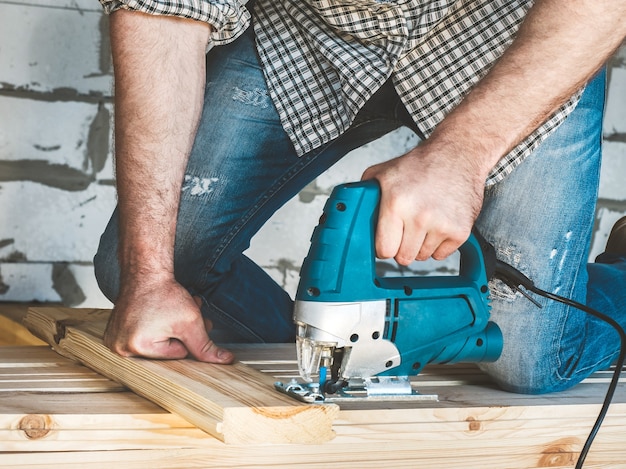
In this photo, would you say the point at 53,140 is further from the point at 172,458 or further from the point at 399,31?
the point at 172,458

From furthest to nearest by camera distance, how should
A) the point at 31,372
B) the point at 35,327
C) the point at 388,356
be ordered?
the point at 35,327 < the point at 31,372 < the point at 388,356

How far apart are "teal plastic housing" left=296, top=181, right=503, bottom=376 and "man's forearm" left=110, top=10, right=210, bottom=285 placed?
0.43 meters

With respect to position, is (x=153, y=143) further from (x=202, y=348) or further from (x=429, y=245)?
(x=429, y=245)

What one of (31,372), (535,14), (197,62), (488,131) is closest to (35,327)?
(31,372)

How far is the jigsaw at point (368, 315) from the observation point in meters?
1.19

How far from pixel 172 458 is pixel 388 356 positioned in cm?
36

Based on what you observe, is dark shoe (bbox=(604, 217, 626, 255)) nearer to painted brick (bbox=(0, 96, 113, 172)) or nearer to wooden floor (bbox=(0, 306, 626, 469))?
wooden floor (bbox=(0, 306, 626, 469))

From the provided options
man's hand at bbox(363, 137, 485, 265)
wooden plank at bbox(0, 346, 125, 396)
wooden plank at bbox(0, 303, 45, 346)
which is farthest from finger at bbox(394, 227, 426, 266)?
wooden plank at bbox(0, 303, 45, 346)

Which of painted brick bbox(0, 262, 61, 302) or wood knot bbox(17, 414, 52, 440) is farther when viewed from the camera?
painted brick bbox(0, 262, 61, 302)

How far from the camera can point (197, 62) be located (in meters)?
1.67

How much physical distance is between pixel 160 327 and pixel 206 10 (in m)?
0.61

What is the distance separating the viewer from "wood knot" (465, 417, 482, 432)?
1375 mm

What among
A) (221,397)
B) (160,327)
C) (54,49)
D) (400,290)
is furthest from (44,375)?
(54,49)

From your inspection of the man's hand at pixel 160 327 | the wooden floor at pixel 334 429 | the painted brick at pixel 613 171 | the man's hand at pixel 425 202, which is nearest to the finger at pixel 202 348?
the man's hand at pixel 160 327
